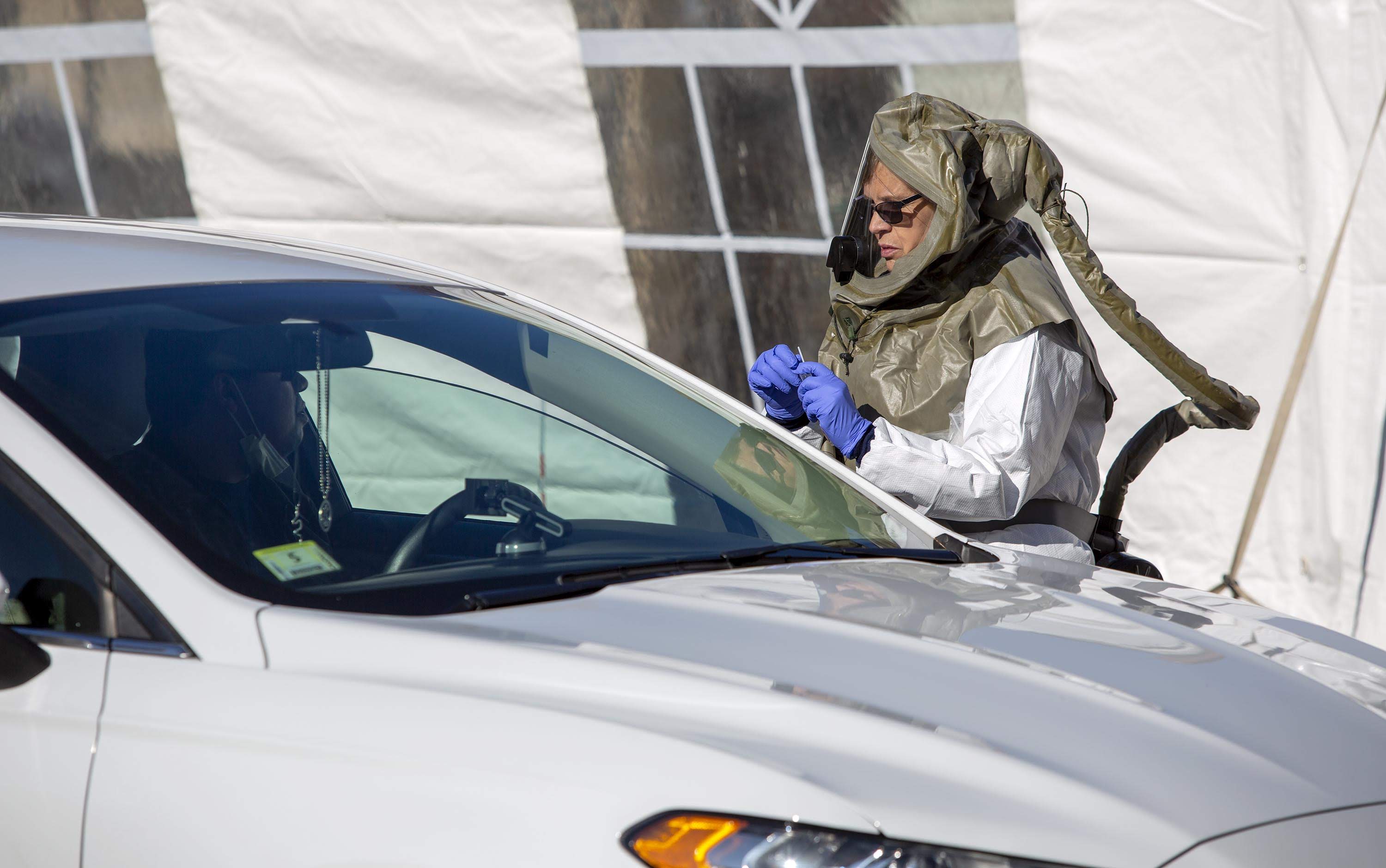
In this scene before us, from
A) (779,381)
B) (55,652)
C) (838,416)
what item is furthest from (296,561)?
(779,381)

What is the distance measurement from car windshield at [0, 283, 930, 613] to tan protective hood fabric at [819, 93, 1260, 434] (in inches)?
22.7

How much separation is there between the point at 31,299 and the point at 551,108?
3440 mm

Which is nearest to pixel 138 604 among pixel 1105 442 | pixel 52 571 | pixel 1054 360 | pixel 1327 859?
pixel 52 571

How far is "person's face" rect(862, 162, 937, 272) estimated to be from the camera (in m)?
2.66

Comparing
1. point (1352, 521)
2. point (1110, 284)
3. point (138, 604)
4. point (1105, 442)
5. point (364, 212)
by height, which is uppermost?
point (364, 212)

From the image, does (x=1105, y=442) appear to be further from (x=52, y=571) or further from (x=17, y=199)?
(x=17, y=199)

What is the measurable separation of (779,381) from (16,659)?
1746mm

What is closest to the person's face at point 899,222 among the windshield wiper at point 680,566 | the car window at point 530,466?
the car window at point 530,466

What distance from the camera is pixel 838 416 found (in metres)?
2.55

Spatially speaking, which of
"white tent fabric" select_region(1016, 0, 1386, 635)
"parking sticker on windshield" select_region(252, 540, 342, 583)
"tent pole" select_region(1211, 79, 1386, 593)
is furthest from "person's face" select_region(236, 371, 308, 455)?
"white tent fabric" select_region(1016, 0, 1386, 635)

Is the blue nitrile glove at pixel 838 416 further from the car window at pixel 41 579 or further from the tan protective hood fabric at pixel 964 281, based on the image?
the car window at pixel 41 579

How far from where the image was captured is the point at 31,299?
1.60 metres

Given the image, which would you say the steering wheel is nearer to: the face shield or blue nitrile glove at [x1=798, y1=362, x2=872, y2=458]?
blue nitrile glove at [x1=798, y1=362, x2=872, y2=458]

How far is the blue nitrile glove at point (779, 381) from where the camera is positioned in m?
2.75
